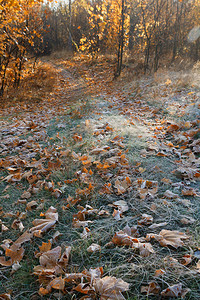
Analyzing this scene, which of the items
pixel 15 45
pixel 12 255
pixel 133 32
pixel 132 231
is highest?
pixel 133 32

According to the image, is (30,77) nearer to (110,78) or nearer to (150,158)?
Answer: (110,78)

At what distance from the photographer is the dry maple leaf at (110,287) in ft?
3.93

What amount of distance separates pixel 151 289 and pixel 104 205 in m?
0.91


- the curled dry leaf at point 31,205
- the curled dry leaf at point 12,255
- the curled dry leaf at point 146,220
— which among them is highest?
the curled dry leaf at point 146,220

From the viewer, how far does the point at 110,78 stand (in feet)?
32.4

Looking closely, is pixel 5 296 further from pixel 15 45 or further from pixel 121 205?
pixel 15 45

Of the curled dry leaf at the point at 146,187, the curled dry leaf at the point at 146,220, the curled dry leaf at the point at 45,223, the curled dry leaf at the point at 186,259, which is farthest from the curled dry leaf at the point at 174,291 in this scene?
the curled dry leaf at the point at 45,223

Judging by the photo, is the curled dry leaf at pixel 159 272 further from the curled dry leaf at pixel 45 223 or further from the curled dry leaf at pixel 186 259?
the curled dry leaf at pixel 45 223

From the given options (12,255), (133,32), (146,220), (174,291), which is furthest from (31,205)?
(133,32)

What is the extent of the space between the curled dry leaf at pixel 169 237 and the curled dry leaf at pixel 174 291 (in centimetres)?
29

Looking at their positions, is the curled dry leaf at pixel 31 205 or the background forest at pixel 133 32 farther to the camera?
the background forest at pixel 133 32

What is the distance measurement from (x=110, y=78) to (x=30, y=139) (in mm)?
7115

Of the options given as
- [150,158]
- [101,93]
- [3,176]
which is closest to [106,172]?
[150,158]

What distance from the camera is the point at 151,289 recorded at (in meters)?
1.23
